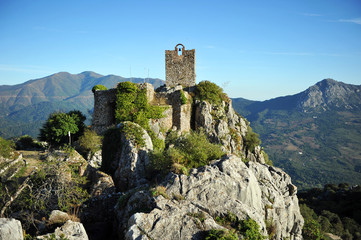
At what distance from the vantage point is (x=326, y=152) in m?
191

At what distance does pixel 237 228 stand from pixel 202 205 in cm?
198

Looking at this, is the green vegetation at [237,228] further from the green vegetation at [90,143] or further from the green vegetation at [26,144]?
the green vegetation at [26,144]

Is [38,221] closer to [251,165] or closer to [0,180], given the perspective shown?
[0,180]

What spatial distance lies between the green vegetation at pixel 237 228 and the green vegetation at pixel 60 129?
23527mm

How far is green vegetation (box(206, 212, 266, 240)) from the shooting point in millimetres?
10308

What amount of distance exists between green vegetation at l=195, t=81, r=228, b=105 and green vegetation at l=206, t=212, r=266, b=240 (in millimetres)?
21195

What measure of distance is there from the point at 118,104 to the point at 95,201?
41.7ft

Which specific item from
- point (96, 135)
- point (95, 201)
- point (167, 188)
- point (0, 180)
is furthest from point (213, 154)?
point (0, 180)

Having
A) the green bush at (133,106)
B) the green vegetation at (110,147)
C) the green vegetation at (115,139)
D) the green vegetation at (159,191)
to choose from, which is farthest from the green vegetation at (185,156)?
the green bush at (133,106)

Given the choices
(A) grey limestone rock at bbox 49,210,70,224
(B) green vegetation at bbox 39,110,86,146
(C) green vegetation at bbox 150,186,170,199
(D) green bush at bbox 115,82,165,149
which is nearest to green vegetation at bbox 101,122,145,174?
(D) green bush at bbox 115,82,165,149

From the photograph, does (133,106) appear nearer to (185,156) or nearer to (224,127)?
(185,156)

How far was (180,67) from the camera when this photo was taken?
35.7 m

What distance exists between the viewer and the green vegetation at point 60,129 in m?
28.7

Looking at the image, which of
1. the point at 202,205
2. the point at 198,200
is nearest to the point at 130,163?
the point at 198,200
